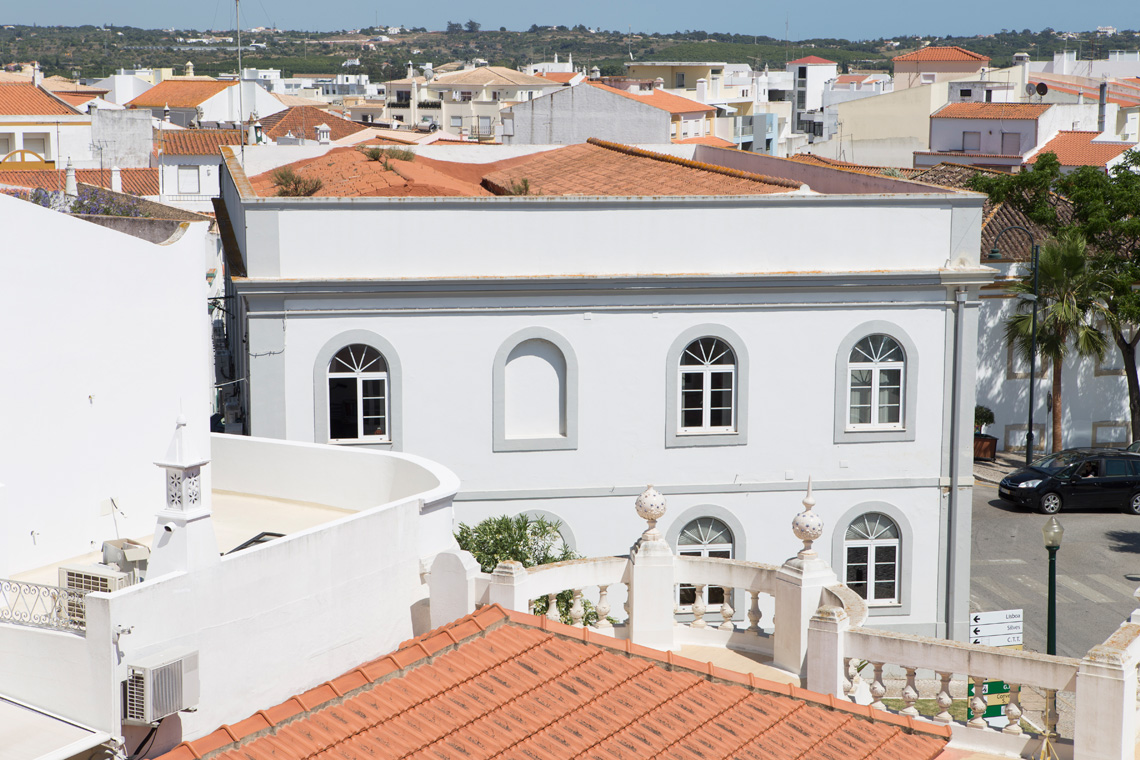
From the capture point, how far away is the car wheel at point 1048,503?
3203cm

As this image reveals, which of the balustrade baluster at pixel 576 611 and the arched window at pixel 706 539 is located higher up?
the balustrade baluster at pixel 576 611

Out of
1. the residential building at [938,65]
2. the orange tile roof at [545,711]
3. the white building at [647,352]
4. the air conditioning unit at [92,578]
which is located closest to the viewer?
the air conditioning unit at [92,578]

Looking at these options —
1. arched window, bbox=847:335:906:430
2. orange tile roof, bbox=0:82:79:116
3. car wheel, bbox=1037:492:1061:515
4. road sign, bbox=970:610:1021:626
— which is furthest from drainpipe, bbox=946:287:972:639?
orange tile roof, bbox=0:82:79:116

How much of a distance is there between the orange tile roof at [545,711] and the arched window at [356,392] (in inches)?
345

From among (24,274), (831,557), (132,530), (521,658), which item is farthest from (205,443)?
(831,557)

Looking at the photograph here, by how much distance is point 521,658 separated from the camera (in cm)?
1123

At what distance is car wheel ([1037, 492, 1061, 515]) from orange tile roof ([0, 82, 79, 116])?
2058 inches

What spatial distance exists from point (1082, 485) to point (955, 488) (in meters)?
12.5

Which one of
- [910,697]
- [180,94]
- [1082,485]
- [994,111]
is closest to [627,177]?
[1082,485]

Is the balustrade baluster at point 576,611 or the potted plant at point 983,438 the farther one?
the potted plant at point 983,438

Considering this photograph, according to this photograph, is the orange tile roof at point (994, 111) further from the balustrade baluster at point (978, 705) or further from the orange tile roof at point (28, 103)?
the balustrade baluster at point (978, 705)

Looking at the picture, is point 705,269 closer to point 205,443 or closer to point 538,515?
point 538,515

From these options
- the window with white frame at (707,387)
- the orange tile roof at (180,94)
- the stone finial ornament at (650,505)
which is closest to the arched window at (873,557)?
the window with white frame at (707,387)

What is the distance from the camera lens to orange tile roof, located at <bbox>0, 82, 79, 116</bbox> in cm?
6488
